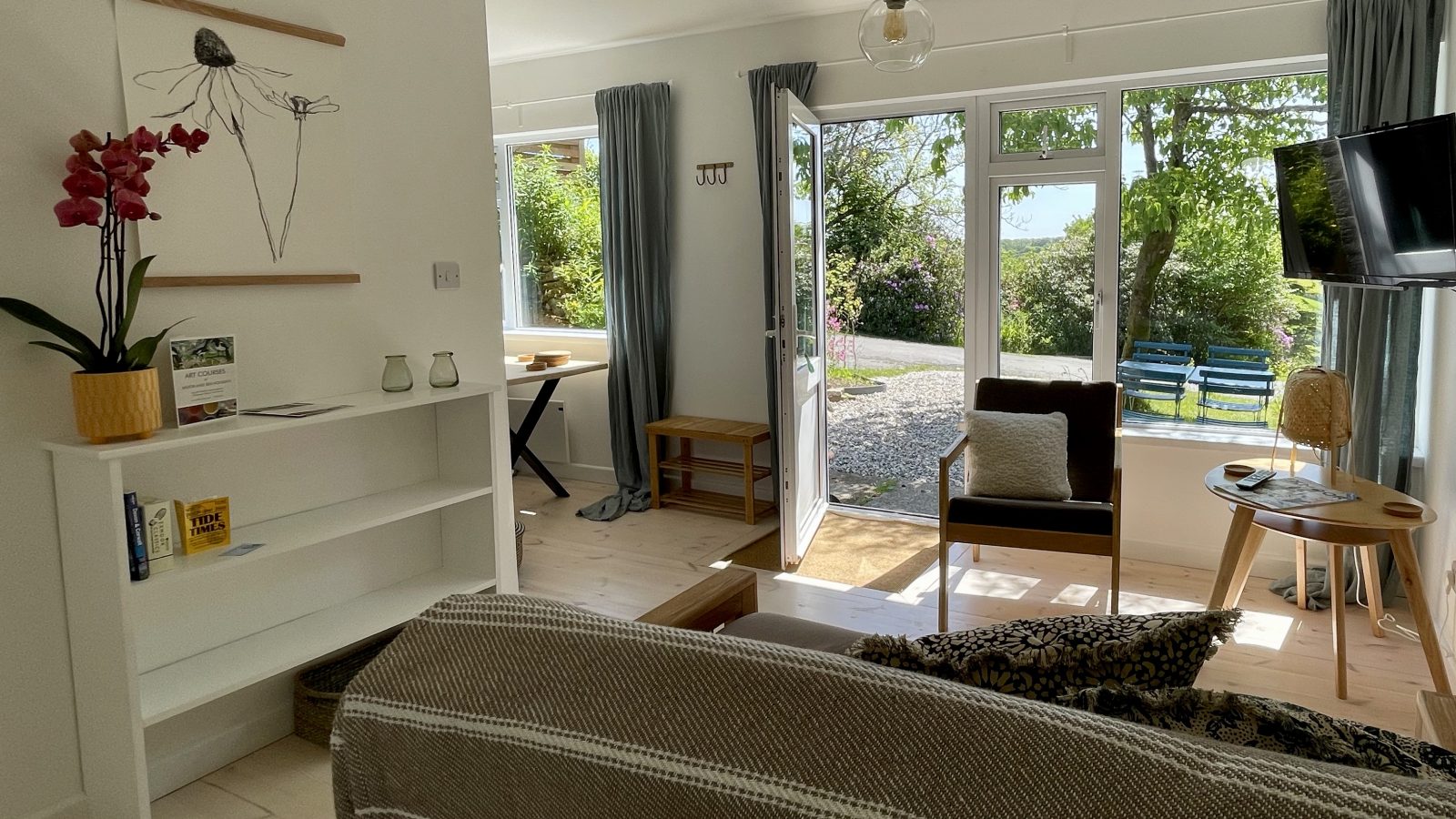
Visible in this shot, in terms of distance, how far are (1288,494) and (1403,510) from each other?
0.96 ft

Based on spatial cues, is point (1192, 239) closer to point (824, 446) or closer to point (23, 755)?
point (824, 446)

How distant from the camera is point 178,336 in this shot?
2.54 m

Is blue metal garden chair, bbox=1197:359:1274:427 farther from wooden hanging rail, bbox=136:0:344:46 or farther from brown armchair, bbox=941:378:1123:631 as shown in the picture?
wooden hanging rail, bbox=136:0:344:46

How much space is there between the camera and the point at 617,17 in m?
4.77

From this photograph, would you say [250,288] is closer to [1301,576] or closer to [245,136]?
[245,136]

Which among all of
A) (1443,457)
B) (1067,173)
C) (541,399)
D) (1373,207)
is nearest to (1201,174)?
(1067,173)

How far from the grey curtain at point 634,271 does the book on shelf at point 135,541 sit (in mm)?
2954

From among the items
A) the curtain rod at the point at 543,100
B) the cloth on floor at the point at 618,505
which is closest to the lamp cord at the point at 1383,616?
the cloth on floor at the point at 618,505

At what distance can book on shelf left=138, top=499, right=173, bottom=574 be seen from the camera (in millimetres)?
2291

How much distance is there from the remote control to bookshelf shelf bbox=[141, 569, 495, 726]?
2.43m

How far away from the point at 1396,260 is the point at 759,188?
2.86 meters

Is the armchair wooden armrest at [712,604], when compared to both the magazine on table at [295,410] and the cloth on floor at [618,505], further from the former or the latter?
the cloth on floor at [618,505]

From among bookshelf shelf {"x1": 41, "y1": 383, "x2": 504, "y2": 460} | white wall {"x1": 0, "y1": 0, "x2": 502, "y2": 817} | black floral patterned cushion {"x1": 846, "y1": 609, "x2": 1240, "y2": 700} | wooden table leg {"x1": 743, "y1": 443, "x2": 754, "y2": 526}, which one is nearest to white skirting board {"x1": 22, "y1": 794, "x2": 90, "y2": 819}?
white wall {"x1": 0, "y1": 0, "x2": 502, "y2": 817}

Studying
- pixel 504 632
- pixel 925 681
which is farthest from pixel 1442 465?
pixel 504 632
